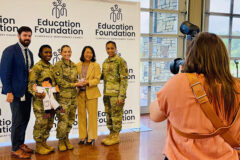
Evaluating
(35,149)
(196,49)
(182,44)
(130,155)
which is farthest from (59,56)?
(182,44)

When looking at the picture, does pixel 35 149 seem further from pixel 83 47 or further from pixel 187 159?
pixel 187 159

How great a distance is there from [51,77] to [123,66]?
1.00m

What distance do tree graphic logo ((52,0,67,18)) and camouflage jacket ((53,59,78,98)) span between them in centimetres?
65

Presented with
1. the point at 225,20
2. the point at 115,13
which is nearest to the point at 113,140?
the point at 115,13

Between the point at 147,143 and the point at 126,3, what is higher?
the point at 126,3

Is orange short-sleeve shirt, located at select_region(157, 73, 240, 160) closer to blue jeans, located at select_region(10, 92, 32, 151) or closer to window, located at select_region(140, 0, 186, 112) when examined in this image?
blue jeans, located at select_region(10, 92, 32, 151)

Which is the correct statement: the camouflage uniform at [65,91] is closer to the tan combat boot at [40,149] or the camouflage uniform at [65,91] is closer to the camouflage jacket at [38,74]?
the camouflage jacket at [38,74]

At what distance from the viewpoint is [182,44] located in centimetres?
596

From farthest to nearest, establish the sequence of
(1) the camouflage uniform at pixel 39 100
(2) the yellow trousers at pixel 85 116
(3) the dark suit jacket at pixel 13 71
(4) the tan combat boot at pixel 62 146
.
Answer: (2) the yellow trousers at pixel 85 116
(4) the tan combat boot at pixel 62 146
(1) the camouflage uniform at pixel 39 100
(3) the dark suit jacket at pixel 13 71

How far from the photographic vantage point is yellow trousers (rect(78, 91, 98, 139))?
354 centimetres

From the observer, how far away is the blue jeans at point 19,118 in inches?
120

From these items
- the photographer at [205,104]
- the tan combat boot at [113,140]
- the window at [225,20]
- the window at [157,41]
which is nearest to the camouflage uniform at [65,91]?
the tan combat boot at [113,140]

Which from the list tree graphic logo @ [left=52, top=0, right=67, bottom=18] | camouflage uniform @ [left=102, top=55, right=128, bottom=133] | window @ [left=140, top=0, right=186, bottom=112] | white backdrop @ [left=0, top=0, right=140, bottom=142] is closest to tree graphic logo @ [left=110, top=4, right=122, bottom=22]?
white backdrop @ [left=0, top=0, right=140, bottom=142]

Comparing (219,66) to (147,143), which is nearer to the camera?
(219,66)
